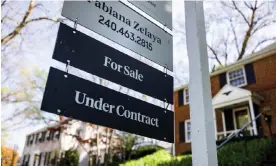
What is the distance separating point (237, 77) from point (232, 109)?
188cm

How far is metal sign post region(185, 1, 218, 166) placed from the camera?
1399 mm

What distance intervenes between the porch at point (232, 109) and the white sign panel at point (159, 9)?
35.7ft

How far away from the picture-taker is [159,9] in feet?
7.53

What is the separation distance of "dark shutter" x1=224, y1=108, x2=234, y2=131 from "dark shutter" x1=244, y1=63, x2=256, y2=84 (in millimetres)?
1940

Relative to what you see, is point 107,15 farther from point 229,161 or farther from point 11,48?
point 11,48

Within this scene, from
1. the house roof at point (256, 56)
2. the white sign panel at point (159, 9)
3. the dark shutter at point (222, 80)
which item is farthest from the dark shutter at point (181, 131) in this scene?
the white sign panel at point (159, 9)

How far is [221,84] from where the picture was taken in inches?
573

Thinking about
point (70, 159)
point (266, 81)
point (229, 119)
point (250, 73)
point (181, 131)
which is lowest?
point (70, 159)

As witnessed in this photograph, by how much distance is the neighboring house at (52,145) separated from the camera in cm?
1941

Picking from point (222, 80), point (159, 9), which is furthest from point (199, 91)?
point (222, 80)

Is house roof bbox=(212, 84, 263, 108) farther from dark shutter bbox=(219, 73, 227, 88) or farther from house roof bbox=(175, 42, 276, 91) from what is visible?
house roof bbox=(175, 42, 276, 91)

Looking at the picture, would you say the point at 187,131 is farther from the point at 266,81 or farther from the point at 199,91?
the point at 199,91

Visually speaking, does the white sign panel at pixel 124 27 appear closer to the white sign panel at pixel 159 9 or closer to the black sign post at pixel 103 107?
the white sign panel at pixel 159 9

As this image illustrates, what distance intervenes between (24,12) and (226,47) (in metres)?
17.1
